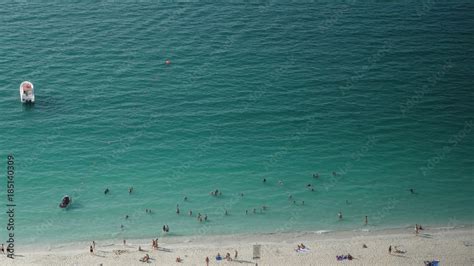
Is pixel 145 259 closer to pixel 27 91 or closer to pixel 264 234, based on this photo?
pixel 264 234

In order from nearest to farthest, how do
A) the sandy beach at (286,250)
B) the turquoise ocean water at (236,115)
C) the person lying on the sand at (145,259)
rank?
1. the person lying on the sand at (145,259)
2. the sandy beach at (286,250)
3. the turquoise ocean water at (236,115)

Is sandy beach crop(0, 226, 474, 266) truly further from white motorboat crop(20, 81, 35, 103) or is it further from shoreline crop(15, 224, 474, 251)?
white motorboat crop(20, 81, 35, 103)

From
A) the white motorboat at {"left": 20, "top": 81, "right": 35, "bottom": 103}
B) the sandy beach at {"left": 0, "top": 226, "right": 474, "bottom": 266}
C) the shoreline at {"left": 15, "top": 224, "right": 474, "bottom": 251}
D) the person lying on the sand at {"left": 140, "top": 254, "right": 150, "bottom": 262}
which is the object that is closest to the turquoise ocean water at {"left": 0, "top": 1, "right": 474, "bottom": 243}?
the shoreline at {"left": 15, "top": 224, "right": 474, "bottom": 251}

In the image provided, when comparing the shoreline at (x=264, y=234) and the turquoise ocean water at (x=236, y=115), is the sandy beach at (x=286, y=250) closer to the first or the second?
the shoreline at (x=264, y=234)

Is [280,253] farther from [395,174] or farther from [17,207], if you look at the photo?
[17,207]

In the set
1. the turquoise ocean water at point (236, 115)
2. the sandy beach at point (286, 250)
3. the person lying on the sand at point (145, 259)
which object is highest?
the turquoise ocean water at point (236, 115)

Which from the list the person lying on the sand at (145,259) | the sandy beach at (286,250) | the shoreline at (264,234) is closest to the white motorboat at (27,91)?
the shoreline at (264,234)
